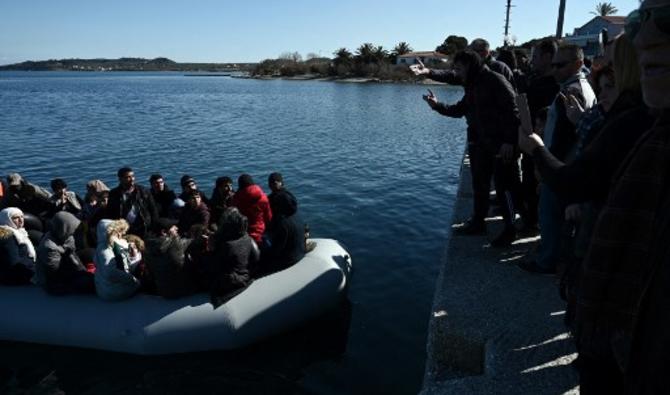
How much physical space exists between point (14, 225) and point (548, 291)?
243 inches

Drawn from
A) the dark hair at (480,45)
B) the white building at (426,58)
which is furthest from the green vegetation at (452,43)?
the dark hair at (480,45)

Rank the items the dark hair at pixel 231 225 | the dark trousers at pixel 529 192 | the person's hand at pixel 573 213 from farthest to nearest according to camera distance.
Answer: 1. the dark trousers at pixel 529 192
2. the dark hair at pixel 231 225
3. the person's hand at pixel 573 213

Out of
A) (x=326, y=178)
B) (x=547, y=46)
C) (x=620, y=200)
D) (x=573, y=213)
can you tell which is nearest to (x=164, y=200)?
(x=547, y=46)

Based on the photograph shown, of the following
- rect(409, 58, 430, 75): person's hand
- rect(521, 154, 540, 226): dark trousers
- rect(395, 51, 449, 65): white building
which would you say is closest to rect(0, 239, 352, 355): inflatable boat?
rect(521, 154, 540, 226): dark trousers

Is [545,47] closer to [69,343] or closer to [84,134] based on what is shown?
[69,343]

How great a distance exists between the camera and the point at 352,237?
952 cm

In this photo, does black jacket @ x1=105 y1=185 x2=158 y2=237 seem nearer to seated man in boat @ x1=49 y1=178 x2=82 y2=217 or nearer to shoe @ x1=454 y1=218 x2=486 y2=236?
seated man in boat @ x1=49 y1=178 x2=82 y2=217

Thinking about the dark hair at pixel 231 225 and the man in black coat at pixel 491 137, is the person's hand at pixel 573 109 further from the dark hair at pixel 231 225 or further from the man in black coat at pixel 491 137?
the dark hair at pixel 231 225

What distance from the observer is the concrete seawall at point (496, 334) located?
10.5 feet

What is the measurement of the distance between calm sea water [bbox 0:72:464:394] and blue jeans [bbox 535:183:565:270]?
1876 mm

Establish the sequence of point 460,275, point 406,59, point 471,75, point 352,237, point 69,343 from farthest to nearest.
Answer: point 406,59 → point 352,237 → point 69,343 → point 471,75 → point 460,275

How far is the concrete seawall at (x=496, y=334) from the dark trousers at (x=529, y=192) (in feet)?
3.15

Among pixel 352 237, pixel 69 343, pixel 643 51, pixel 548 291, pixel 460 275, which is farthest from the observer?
pixel 352 237

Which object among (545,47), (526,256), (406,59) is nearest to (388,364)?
(526,256)
